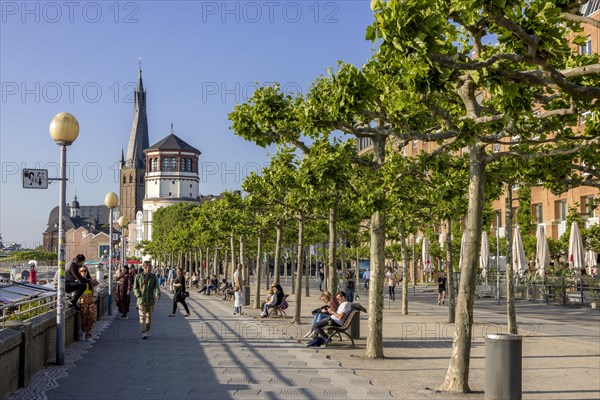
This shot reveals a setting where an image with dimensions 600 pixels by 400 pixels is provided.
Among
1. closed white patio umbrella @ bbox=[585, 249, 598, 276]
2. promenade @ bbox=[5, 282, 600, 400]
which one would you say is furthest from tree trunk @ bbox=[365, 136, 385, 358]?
closed white patio umbrella @ bbox=[585, 249, 598, 276]

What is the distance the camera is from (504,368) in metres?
10.8

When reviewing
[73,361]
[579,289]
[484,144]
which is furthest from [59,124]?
[579,289]

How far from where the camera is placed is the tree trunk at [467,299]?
12.3 metres

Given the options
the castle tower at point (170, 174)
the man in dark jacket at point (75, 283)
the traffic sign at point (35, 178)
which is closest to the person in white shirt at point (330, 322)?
the man in dark jacket at point (75, 283)

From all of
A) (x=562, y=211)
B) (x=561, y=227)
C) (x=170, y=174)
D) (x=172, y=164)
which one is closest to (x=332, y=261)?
(x=561, y=227)

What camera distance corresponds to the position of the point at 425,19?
879 cm

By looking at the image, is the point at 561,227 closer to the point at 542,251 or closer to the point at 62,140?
the point at 542,251

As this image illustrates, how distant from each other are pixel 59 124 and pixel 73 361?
4.43 metres

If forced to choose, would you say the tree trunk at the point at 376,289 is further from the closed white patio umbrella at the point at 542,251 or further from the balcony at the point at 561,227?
the balcony at the point at 561,227

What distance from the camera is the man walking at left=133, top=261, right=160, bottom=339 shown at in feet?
67.2

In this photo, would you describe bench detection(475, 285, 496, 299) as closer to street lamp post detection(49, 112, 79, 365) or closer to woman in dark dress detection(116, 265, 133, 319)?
woman in dark dress detection(116, 265, 133, 319)

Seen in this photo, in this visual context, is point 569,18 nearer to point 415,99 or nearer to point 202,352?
point 415,99

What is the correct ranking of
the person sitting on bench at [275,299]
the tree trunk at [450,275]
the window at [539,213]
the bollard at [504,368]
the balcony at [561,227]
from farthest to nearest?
the window at [539,213], the balcony at [561,227], the person sitting on bench at [275,299], the tree trunk at [450,275], the bollard at [504,368]

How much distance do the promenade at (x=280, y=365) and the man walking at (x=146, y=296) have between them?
433 millimetres
